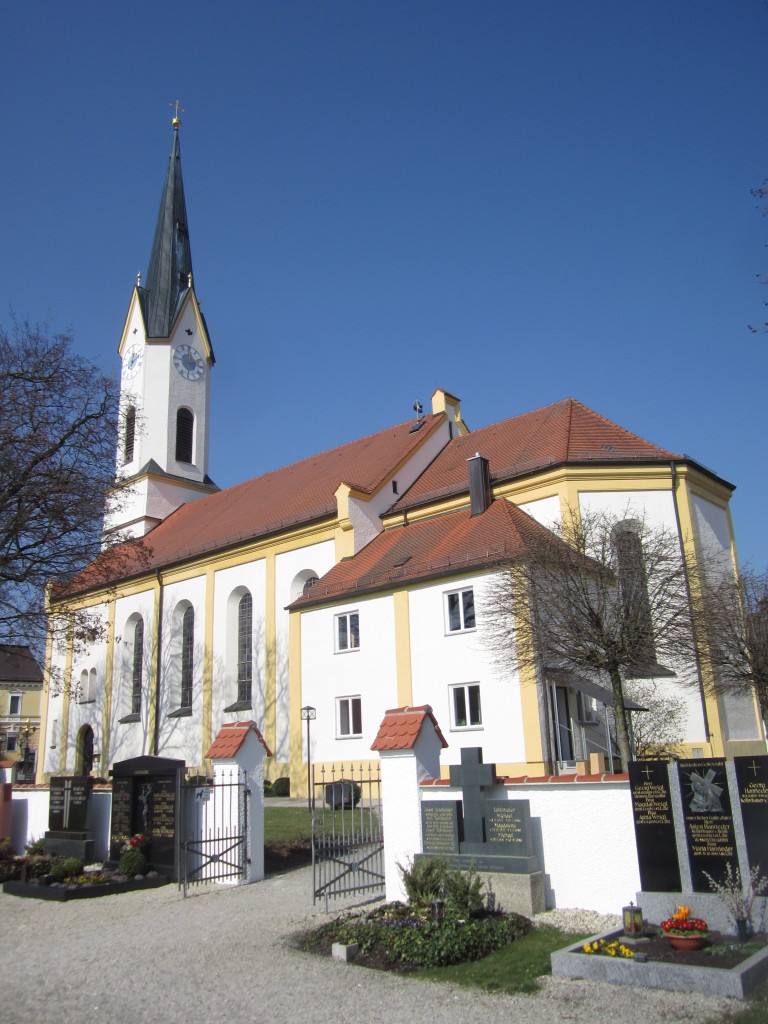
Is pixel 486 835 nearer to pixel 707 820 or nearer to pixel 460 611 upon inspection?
pixel 707 820

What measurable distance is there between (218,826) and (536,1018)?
790 centimetres

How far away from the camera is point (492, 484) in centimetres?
2428

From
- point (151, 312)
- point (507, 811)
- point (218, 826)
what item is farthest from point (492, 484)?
point (151, 312)

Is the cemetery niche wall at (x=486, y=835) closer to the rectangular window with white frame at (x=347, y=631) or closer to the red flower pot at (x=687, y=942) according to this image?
the red flower pot at (x=687, y=942)

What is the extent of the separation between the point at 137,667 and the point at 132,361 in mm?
16037

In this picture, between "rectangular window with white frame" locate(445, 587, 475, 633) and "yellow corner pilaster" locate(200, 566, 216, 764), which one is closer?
"rectangular window with white frame" locate(445, 587, 475, 633)

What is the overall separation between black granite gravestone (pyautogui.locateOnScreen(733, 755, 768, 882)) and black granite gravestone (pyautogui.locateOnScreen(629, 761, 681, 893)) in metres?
0.73

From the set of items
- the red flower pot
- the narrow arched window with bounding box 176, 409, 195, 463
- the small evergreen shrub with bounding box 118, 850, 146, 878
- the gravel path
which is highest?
the narrow arched window with bounding box 176, 409, 195, 463

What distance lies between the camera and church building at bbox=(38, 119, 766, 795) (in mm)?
20656

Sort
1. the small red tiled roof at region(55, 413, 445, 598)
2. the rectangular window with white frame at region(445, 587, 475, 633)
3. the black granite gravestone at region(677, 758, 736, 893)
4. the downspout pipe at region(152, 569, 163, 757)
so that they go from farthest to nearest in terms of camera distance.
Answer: the downspout pipe at region(152, 569, 163, 757) → the small red tiled roof at region(55, 413, 445, 598) → the rectangular window with white frame at region(445, 587, 475, 633) → the black granite gravestone at region(677, 758, 736, 893)

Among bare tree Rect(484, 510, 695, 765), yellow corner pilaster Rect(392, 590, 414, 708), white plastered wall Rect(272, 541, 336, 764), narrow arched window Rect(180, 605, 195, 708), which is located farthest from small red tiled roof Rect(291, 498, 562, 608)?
narrow arched window Rect(180, 605, 195, 708)

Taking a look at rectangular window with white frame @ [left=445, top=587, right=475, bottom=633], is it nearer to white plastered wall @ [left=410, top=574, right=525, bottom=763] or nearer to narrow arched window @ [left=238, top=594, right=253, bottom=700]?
white plastered wall @ [left=410, top=574, right=525, bottom=763]

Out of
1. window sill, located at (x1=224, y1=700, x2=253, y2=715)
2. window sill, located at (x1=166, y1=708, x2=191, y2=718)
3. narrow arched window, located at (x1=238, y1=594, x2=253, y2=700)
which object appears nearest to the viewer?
window sill, located at (x1=224, y1=700, x2=253, y2=715)

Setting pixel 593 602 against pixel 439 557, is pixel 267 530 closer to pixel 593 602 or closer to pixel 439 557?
pixel 439 557
